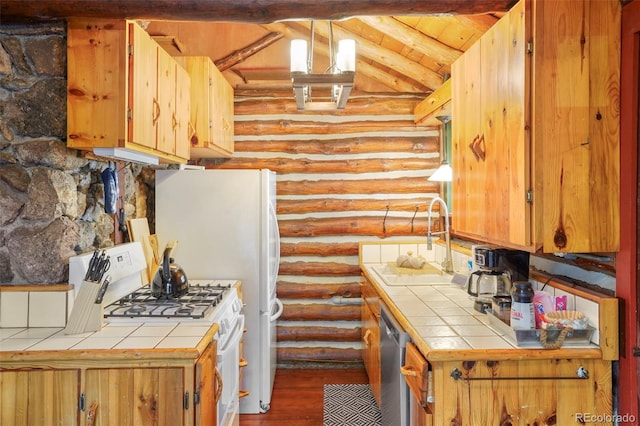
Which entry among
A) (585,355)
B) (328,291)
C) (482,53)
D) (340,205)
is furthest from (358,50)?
(585,355)

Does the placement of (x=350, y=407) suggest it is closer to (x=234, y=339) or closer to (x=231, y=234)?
(x=234, y=339)

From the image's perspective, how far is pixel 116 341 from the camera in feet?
5.97

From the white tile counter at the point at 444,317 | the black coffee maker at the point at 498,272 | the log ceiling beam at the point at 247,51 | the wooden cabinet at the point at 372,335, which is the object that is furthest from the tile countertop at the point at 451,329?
the log ceiling beam at the point at 247,51

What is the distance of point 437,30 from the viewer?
301cm

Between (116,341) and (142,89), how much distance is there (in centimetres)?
118

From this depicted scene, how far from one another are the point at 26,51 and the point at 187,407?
1.73m

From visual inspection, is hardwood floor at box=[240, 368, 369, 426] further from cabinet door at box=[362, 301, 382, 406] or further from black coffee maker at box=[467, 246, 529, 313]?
black coffee maker at box=[467, 246, 529, 313]

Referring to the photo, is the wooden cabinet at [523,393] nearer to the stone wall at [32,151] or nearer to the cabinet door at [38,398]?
the cabinet door at [38,398]

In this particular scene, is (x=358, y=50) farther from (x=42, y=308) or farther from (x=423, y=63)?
(x=42, y=308)

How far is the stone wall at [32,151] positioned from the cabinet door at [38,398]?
49 cm

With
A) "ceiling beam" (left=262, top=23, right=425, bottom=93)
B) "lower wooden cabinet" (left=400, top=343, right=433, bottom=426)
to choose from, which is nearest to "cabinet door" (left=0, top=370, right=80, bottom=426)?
"lower wooden cabinet" (left=400, top=343, right=433, bottom=426)

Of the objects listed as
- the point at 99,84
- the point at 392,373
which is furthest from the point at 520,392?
the point at 99,84

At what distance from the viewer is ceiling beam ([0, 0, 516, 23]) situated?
1927 mm

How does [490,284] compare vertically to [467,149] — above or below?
below
